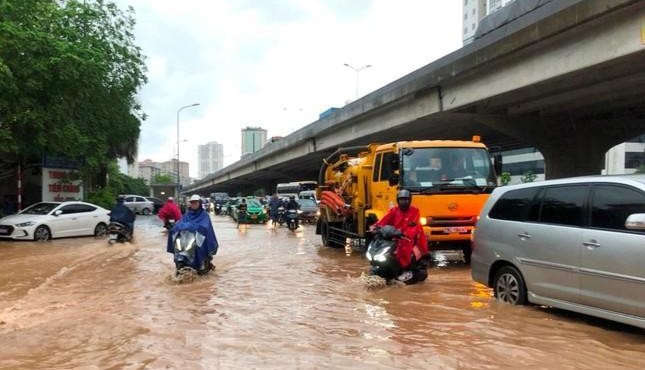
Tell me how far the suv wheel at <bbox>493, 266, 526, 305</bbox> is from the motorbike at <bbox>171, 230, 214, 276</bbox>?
5.13 metres

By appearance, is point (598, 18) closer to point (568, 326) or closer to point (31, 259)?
point (568, 326)

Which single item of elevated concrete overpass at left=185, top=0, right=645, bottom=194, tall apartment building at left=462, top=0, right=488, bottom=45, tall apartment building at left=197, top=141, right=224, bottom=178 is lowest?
elevated concrete overpass at left=185, top=0, right=645, bottom=194

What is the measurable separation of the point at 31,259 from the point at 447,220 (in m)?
9.75

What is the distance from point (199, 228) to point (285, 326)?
400cm

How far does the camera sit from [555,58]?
1633 cm

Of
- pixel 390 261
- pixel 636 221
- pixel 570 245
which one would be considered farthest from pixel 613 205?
pixel 390 261

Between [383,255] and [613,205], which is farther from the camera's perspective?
[383,255]

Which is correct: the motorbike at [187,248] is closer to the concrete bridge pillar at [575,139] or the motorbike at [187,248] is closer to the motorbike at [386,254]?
the motorbike at [386,254]

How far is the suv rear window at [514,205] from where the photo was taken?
7.44 m

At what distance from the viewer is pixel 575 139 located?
26.0 m

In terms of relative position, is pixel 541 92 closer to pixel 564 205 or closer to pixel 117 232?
pixel 564 205

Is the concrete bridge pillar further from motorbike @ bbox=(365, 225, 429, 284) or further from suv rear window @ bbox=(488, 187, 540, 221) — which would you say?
suv rear window @ bbox=(488, 187, 540, 221)

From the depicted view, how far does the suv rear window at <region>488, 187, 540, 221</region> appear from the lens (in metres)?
7.44

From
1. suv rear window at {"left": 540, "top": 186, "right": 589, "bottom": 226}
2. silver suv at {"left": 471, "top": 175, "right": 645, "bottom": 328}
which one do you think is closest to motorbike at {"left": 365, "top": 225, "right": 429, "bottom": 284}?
silver suv at {"left": 471, "top": 175, "right": 645, "bottom": 328}
